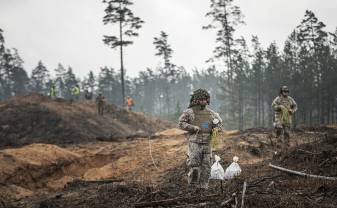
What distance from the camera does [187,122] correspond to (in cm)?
830

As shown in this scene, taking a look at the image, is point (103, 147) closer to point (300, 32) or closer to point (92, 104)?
point (92, 104)

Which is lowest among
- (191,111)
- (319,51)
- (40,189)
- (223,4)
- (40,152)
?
(40,189)

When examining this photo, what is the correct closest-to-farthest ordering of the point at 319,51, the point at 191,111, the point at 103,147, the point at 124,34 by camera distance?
the point at 191,111
the point at 103,147
the point at 124,34
the point at 319,51

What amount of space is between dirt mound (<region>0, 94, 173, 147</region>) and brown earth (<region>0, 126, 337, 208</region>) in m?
6.62

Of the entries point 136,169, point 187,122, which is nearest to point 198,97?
point 187,122

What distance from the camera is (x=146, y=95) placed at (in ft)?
334

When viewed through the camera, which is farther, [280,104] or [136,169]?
[136,169]

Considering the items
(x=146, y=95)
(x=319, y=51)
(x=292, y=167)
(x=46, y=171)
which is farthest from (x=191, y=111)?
(x=146, y=95)

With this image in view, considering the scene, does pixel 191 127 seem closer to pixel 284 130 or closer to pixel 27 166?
pixel 284 130

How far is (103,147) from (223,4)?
23.0m

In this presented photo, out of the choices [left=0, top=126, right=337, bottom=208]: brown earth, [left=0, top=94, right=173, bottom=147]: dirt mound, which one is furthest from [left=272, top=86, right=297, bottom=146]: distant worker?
[left=0, top=94, right=173, bottom=147]: dirt mound

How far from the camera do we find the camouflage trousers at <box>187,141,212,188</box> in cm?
827

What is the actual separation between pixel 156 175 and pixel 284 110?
14.9ft

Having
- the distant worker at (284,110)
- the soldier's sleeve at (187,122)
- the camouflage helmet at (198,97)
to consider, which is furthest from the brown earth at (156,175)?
the camouflage helmet at (198,97)
